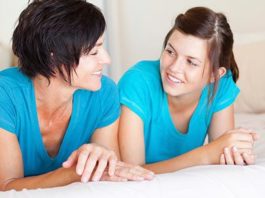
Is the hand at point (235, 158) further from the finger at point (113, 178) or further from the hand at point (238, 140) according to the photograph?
the finger at point (113, 178)

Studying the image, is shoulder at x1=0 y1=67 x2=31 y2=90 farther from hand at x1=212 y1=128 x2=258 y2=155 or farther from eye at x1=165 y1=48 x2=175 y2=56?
hand at x1=212 y1=128 x2=258 y2=155

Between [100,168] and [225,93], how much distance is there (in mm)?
588

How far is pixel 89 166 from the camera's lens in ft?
3.01

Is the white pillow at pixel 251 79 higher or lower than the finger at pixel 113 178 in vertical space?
lower

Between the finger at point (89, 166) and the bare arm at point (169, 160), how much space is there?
27cm

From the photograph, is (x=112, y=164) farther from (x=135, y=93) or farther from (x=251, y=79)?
(x=251, y=79)

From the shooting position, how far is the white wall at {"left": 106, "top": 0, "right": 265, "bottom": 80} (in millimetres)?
2412

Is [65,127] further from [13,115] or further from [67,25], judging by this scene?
[67,25]

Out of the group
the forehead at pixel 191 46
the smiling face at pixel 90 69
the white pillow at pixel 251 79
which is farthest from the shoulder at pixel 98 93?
the white pillow at pixel 251 79

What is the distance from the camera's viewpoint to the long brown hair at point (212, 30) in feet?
4.06

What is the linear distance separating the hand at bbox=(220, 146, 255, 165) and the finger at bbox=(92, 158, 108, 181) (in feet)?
0.98

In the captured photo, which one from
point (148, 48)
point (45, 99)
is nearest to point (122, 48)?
point (148, 48)

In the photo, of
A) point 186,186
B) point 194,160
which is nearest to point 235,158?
point 194,160

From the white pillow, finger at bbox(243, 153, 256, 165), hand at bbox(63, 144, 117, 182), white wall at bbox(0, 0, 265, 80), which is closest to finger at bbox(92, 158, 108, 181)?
hand at bbox(63, 144, 117, 182)
